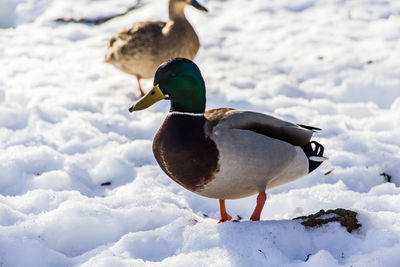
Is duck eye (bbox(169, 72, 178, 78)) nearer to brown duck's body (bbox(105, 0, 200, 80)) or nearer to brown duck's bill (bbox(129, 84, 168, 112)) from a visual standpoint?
brown duck's bill (bbox(129, 84, 168, 112))

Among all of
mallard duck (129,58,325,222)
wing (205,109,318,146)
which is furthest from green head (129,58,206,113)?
wing (205,109,318,146)

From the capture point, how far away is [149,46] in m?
6.17

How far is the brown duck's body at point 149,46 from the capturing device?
6.16 m

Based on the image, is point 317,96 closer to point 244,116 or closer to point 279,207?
point 279,207

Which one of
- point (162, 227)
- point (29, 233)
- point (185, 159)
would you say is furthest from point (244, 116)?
point (29, 233)

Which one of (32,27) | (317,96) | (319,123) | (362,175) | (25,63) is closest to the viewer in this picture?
(362,175)

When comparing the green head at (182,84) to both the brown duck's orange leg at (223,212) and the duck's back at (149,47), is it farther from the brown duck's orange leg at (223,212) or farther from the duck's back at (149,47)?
the duck's back at (149,47)

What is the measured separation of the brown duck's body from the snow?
1.03ft

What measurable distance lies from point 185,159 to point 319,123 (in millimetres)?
2404

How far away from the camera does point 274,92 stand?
20.1ft

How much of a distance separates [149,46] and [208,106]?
0.93 metres

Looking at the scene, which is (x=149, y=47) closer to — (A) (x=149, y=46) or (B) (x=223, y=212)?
(A) (x=149, y=46)

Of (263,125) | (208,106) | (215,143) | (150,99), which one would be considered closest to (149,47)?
(208,106)

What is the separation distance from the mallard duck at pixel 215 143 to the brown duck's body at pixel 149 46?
8.79 feet
